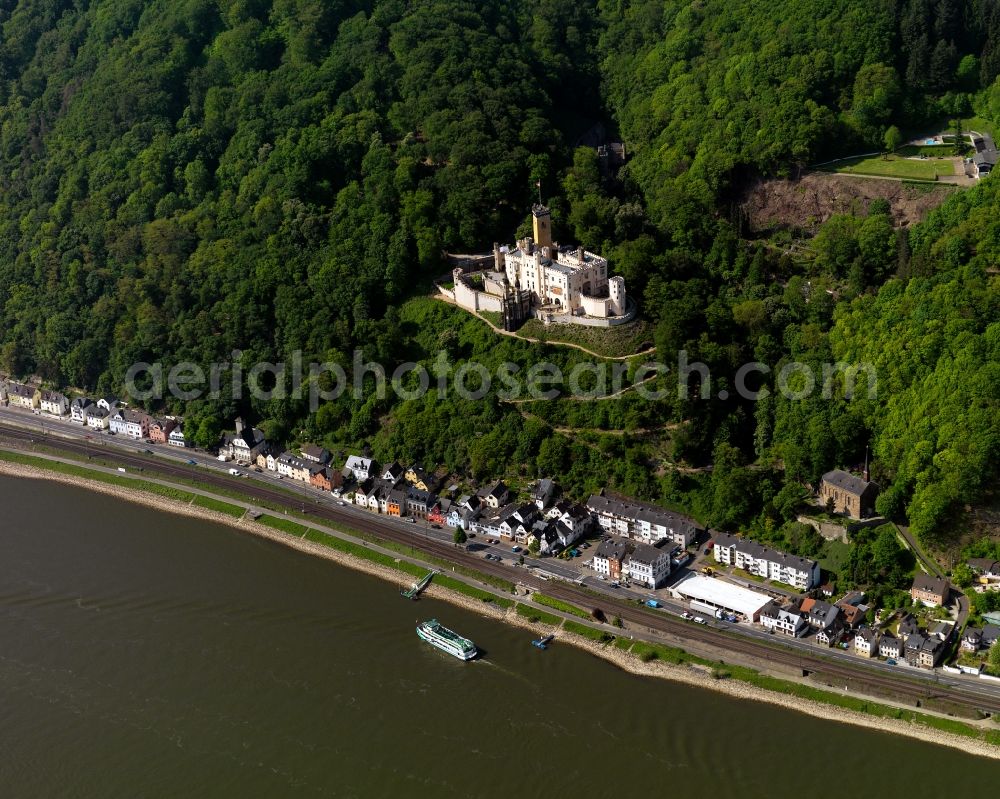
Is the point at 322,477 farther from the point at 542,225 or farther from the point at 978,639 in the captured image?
the point at 978,639

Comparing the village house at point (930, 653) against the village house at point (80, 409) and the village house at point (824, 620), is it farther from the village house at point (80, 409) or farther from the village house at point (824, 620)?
the village house at point (80, 409)

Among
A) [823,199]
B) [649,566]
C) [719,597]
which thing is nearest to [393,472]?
[649,566]

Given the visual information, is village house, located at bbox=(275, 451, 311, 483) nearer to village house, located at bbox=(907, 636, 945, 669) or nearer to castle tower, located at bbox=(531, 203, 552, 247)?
castle tower, located at bbox=(531, 203, 552, 247)

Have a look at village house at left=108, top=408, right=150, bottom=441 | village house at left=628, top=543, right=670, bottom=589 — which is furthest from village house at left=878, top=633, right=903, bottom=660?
village house at left=108, top=408, right=150, bottom=441

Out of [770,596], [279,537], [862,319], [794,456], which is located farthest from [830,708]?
[279,537]

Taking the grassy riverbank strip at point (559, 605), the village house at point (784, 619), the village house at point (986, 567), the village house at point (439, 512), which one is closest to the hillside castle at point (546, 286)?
the village house at point (439, 512)

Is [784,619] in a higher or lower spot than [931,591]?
lower
